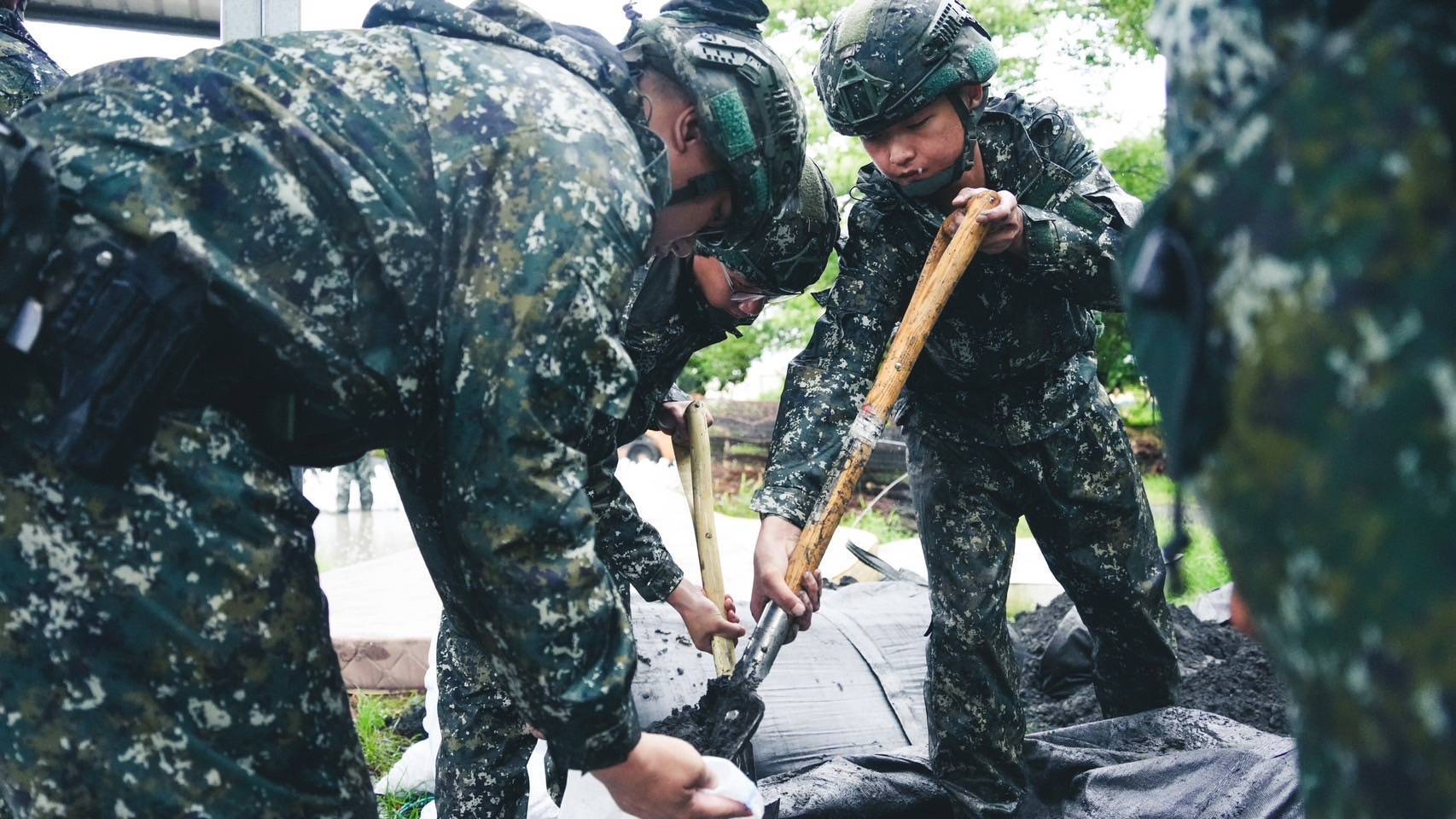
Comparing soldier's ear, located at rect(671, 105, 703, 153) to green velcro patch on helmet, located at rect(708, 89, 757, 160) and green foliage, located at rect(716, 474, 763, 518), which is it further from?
green foliage, located at rect(716, 474, 763, 518)

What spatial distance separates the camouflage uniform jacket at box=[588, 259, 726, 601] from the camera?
339 centimetres

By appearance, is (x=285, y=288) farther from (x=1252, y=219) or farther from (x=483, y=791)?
(x=483, y=791)

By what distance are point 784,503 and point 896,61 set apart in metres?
1.24

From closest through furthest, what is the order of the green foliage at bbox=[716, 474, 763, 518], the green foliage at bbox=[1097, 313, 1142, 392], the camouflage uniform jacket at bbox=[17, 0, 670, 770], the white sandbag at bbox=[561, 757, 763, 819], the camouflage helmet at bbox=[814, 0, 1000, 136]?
1. the camouflage uniform jacket at bbox=[17, 0, 670, 770]
2. the white sandbag at bbox=[561, 757, 763, 819]
3. the camouflage helmet at bbox=[814, 0, 1000, 136]
4. the green foliage at bbox=[716, 474, 763, 518]
5. the green foliage at bbox=[1097, 313, 1142, 392]

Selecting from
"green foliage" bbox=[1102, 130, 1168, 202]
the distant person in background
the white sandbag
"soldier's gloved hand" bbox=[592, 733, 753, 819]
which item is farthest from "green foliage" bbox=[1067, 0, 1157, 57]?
"soldier's gloved hand" bbox=[592, 733, 753, 819]

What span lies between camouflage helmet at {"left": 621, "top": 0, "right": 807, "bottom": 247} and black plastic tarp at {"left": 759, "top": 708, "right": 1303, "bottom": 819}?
163cm

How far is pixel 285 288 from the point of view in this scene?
170 centimetres

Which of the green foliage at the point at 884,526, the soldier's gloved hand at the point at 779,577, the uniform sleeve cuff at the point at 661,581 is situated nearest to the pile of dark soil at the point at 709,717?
the soldier's gloved hand at the point at 779,577

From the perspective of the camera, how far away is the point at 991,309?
342 cm

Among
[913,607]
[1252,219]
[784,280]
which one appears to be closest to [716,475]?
[913,607]

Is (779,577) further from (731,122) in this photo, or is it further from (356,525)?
(356,525)

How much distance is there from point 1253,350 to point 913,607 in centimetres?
392

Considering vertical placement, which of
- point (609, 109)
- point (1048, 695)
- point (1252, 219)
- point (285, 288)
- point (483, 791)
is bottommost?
point (1048, 695)

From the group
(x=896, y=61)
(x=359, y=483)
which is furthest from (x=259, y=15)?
(x=359, y=483)
